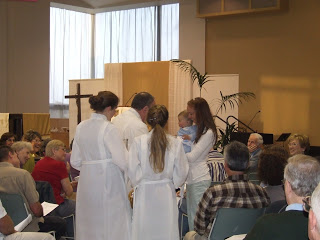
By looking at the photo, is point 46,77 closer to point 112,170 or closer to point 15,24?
point 15,24

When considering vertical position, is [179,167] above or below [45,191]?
above

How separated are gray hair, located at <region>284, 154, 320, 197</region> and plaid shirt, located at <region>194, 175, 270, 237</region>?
0.81 metres

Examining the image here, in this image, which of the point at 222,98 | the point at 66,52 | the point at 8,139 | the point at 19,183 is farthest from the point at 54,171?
the point at 66,52

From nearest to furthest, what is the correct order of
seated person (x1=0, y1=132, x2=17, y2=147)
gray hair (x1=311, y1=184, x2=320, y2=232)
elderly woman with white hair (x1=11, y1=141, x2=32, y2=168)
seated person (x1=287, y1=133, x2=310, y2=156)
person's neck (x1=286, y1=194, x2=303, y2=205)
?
gray hair (x1=311, y1=184, x2=320, y2=232), person's neck (x1=286, y1=194, x2=303, y2=205), elderly woman with white hair (x1=11, y1=141, x2=32, y2=168), seated person (x1=287, y1=133, x2=310, y2=156), seated person (x1=0, y1=132, x2=17, y2=147)

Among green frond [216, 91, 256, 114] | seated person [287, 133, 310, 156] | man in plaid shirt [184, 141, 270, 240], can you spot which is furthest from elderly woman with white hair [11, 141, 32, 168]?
green frond [216, 91, 256, 114]

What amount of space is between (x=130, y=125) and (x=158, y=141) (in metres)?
0.54

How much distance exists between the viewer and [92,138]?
3945mm

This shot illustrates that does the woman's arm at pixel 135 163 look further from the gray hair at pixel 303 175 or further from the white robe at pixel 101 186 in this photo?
the gray hair at pixel 303 175

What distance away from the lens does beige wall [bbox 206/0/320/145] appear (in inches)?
391

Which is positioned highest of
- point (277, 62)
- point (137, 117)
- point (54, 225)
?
point (277, 62)

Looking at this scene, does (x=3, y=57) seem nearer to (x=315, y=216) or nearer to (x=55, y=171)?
(x=55, y=171)

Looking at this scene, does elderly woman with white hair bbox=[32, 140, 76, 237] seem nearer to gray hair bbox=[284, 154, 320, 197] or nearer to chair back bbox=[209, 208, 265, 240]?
chair back bbox=[209, 208, 265, 240]

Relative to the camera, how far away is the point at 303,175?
7.73 ft

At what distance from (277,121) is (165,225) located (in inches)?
272
